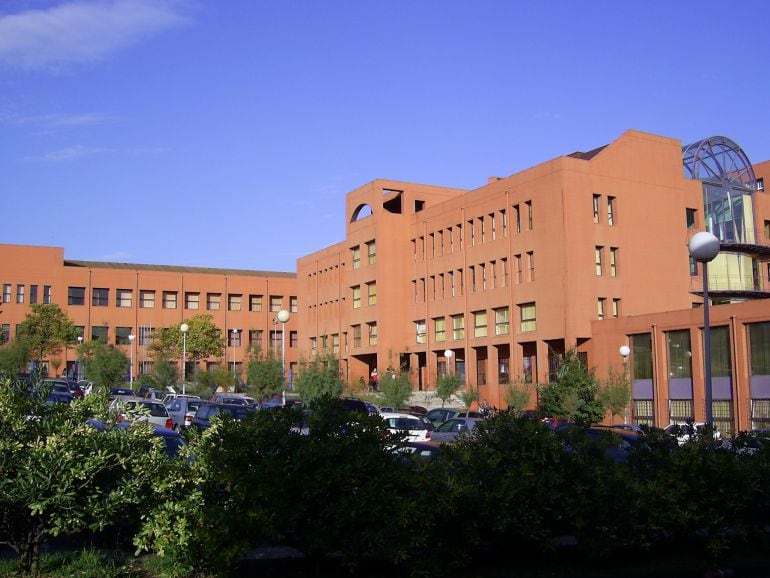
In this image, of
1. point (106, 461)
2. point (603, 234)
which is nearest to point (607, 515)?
point (106, 461)

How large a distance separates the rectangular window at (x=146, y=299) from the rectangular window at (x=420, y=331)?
112 ft

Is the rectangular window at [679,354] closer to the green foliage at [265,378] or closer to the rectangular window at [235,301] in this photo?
the green foliage at [265,378]

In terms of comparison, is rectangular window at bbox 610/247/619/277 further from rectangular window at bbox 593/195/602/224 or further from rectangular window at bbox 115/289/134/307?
rectangular window at bbox 115/289/134/307

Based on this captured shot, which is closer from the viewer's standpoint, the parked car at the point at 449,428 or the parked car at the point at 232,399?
the parked car at the point at 449,428

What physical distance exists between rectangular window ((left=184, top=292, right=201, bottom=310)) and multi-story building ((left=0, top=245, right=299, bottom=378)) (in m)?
0.10

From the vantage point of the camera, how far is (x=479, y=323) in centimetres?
5897

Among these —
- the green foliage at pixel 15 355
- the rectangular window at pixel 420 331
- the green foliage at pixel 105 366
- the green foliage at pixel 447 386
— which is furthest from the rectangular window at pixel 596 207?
the green foliage at pixel 15 355

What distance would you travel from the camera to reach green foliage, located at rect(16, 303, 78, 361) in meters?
72.2

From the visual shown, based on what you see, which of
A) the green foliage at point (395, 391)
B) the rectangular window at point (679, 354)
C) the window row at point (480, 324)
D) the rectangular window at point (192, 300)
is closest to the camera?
the rectangular window at point (679, 354)

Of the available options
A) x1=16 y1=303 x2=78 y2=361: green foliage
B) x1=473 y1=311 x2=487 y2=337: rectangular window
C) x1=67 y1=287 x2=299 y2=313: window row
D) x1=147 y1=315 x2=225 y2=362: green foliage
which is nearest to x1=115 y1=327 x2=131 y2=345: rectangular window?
x1=67 y1=287 x2=299 y2=313: window row

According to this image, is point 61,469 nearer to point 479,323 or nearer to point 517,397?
point 517,397

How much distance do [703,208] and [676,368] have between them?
16.1m

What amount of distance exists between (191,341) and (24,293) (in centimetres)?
1682

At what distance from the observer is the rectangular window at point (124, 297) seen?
284 feet
